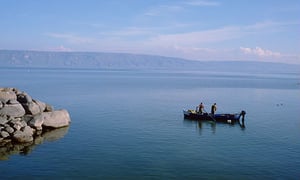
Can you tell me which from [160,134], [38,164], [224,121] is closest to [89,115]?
[160,134]

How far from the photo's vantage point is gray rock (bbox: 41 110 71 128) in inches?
1718

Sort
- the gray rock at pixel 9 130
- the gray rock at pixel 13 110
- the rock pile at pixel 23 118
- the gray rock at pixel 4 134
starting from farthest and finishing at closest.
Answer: the gray rock at pixel 13 110 → the rock pile at pixel 23 118 → the gray rock at pixel 9 130 → the gray rock at pixel 4 134

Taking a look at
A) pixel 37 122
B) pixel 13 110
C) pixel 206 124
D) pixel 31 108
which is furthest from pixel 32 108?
pixel 206 124

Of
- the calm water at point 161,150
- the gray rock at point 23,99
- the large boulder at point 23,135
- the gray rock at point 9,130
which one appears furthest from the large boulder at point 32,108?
the gray rock at point 9,130

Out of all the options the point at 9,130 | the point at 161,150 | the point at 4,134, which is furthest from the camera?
the point at 9,130

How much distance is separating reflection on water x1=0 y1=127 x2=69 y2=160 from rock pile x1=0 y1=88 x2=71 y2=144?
30.9 inches

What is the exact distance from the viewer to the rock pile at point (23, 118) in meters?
37.7

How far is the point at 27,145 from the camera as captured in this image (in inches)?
1437

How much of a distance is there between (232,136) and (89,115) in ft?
Result: 75.8

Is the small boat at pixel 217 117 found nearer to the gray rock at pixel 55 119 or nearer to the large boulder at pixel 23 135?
the gray rock at pixel 55 119

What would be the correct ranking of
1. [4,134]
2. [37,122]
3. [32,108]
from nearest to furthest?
[4,134]
[37,122]
[32,108]

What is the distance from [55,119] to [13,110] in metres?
5.13

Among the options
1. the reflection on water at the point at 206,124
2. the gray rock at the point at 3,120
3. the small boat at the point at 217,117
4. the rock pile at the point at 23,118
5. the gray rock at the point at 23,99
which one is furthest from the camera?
the small boat at the point at 217,117

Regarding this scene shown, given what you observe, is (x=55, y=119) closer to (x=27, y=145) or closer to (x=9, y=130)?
(x=9, y=130)
